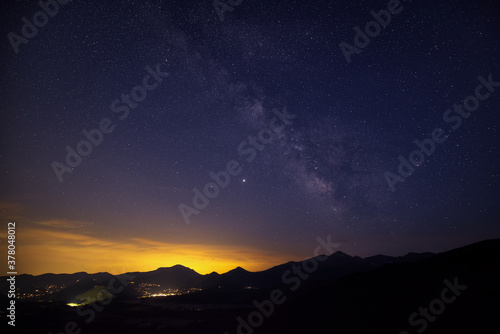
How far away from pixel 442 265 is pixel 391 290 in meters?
8.40

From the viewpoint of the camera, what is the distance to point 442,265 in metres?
33.8

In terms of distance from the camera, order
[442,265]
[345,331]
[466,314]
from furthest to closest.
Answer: [442,265]
[345,331]
[466,314]

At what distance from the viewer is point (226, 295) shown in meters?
69.6

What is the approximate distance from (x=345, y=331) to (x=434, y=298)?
33.1ft

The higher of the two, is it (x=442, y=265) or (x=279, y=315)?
(x=442, y=265)

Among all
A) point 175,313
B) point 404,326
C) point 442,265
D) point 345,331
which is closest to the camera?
point 404,326

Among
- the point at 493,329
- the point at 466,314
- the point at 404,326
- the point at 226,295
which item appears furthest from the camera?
the point at 226,295

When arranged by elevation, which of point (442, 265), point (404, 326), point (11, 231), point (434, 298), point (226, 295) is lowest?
point (226, 295)

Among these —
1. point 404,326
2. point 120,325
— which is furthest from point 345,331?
point 120,325

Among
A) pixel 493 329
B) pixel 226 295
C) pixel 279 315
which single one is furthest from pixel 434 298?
pixel 226 295

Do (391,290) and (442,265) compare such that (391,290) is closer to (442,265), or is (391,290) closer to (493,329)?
(442,265)

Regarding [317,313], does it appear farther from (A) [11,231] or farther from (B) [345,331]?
(A) [11,231]

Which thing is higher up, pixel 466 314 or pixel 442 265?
pixel 442 265

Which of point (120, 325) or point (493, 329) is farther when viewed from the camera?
point (120, 325)
